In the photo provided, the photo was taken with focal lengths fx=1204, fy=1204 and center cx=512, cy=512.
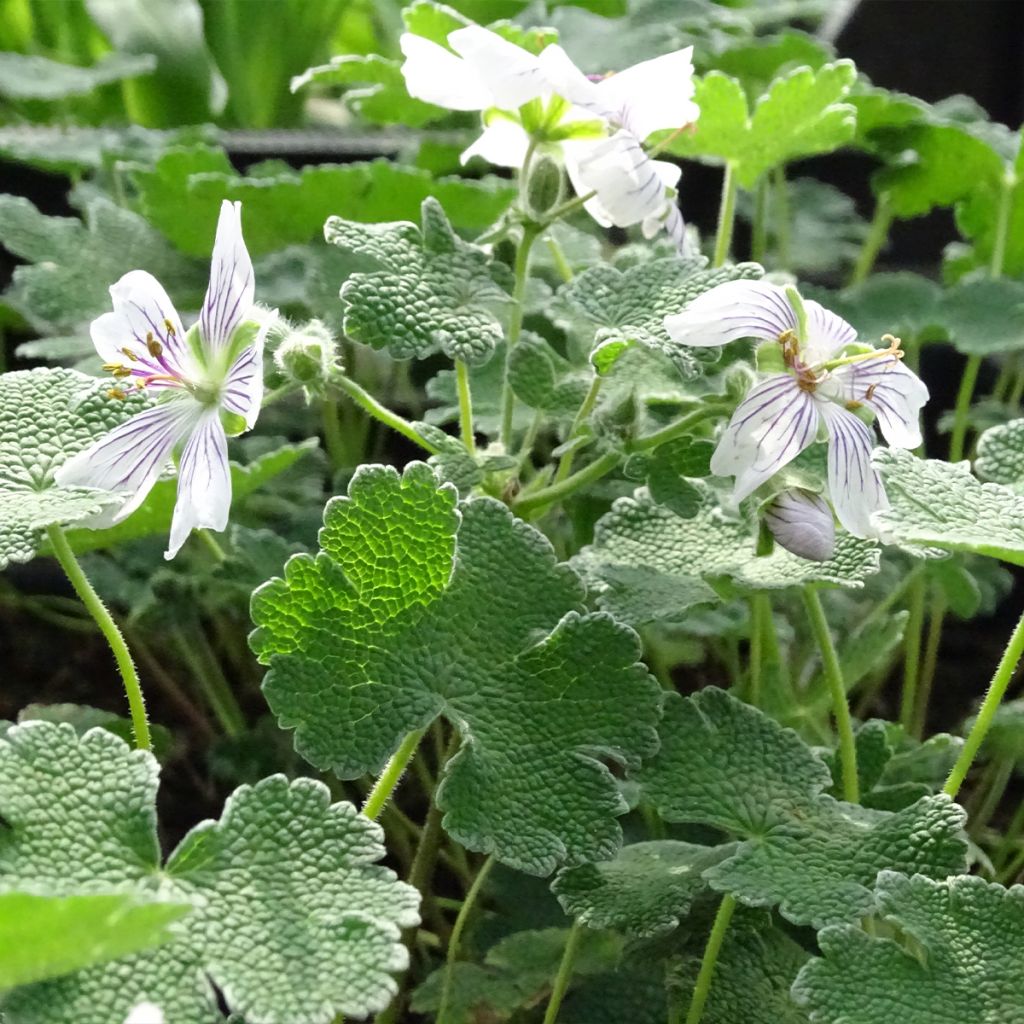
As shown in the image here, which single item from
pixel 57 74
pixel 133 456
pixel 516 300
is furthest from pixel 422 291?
pixel 57 74

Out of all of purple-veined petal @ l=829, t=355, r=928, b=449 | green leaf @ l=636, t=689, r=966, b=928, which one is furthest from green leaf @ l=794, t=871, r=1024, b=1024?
purple-veined petal @ l=829, t=355, r=928, b=449

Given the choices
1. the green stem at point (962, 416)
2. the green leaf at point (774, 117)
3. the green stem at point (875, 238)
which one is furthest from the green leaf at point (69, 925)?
the green stem at point (875, 238)

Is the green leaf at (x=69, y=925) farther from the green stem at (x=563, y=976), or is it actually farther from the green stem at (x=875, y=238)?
the green stem at (x=875, y=238)

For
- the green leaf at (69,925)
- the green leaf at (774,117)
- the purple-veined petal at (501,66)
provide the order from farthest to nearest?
the green leaf at (774,117) → the purple-veined petal at (501,66) → the green leaf at (69,925)

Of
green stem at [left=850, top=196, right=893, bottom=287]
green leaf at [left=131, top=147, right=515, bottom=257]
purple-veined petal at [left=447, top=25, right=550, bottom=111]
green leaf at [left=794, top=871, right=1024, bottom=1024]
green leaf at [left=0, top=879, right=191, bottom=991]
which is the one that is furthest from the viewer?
green stem at [left=850, top=196, right=893, bottom=287]

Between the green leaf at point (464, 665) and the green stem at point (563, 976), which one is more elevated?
the green leaf at point (464, 665)

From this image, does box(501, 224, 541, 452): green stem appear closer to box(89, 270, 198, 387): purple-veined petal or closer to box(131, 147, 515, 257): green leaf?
box(89, 270, 198, 387): purple-veined petal
